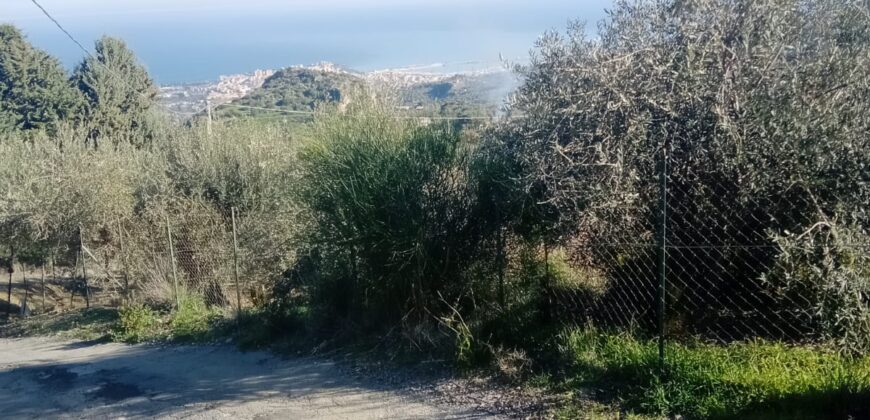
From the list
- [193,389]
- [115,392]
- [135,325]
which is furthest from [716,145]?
[135,325]

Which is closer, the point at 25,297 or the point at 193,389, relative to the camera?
the point at 193,389

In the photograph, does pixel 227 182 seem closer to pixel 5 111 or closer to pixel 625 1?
pixel 625 1

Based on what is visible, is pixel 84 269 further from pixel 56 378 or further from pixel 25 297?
pixel 56 378

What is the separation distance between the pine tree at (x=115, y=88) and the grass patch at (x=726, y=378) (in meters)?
25.2

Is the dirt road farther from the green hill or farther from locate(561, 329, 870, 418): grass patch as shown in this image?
the green hill

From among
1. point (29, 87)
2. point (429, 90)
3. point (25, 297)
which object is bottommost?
point (25, 297)

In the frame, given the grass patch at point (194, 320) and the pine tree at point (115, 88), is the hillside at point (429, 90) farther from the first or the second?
the pine tree at point (115, 88)

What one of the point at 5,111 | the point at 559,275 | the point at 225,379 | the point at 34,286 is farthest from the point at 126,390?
the point at 5,111

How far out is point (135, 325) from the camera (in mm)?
12016

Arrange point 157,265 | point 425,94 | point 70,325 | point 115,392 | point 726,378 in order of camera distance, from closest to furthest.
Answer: point 726,378 < point 115,392 < point 425,94 < point 70,325 < point 157,265

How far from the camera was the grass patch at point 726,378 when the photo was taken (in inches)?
203

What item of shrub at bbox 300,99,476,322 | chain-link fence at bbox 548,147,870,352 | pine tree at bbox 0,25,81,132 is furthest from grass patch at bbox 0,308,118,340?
pine tree at bbox 0,25,81,132

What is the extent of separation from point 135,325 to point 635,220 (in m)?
8.68

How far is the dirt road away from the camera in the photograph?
268 inches
